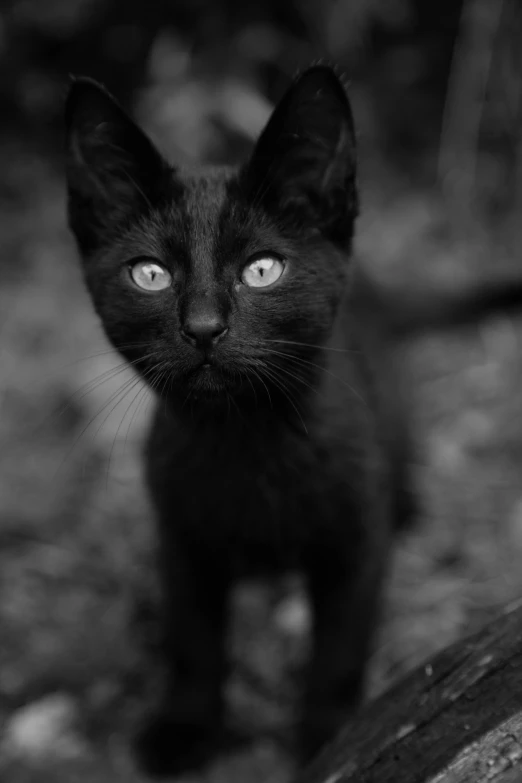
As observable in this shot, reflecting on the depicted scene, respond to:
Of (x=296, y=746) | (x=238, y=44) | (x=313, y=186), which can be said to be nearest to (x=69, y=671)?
(x=296, y=746)

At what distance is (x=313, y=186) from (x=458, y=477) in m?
→ 1.47

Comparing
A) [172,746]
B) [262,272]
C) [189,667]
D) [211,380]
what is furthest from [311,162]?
[172,746]

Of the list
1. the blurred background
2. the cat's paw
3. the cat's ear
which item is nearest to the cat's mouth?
the blurred background

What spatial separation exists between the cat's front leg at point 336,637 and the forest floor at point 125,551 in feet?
0.50

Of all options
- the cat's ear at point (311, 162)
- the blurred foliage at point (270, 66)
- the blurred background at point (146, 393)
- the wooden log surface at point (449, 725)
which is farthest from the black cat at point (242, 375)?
the blurred foliage at point (270, 66)

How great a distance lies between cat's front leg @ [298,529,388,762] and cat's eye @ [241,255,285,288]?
660mm

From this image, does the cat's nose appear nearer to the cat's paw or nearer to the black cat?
the black cat

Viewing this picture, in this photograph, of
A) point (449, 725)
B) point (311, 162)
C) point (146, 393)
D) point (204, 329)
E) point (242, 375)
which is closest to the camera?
point (449, 725)

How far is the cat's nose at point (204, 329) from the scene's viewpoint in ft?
4.69

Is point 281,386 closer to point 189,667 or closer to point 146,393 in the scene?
point 146,393

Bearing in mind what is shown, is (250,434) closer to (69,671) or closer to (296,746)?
(296,746)

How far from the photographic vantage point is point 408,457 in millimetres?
2717

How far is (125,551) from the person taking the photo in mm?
2605

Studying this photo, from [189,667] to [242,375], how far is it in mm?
851
